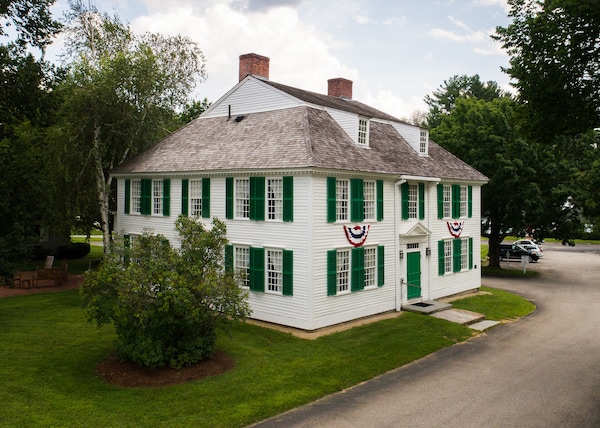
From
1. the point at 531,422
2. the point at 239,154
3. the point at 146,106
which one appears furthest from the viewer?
the point at 146,106

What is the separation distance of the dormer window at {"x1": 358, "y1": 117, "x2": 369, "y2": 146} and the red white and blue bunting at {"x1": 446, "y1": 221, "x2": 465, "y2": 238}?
6216mm

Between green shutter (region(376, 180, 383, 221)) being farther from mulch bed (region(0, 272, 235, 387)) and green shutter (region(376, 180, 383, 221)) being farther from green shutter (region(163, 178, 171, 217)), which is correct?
green shutter (region(163, 178, 171, 217))

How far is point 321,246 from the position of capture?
1748 cm

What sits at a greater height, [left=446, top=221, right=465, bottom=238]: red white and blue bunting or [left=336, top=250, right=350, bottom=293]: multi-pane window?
[left=446, top=221, right=465, bottom=238]: red white and blue bunting

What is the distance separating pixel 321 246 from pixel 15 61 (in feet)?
52.9

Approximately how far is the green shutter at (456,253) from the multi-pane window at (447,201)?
1.37m

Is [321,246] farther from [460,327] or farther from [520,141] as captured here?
[520,141]

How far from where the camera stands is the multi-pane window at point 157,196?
22616 millimetres

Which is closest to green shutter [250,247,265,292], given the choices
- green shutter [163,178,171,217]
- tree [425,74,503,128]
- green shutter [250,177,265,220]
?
green shutter [250,177,265,220]

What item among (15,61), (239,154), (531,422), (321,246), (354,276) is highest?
(15,61)

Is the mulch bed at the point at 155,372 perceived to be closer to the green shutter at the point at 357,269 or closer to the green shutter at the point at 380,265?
the green shutter at the point at 357,269

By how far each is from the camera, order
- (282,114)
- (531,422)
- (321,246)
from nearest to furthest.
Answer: (531,422) → (321,246) → (282,114)

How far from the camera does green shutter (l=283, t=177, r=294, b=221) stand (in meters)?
17.7

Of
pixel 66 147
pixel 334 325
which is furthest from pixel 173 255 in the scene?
pixel 66 147
